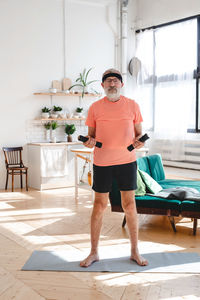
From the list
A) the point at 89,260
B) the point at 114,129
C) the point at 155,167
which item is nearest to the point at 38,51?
the point at 155,167

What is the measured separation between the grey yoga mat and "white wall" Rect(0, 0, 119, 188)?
3.79 meters

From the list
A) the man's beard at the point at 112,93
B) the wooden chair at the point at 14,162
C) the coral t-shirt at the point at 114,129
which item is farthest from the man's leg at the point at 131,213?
the wooden chair at the point at 14,162

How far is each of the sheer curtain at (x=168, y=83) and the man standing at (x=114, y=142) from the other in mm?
4285

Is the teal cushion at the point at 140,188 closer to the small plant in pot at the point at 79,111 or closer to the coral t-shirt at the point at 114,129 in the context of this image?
the coral t-shirt at the point at 114,129

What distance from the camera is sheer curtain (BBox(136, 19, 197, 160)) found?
23.3 feet

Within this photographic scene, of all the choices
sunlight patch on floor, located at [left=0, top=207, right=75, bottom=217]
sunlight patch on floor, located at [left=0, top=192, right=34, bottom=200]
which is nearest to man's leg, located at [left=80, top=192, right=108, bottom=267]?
sunlight patch on floor, located at [left=0, top=207, right=75, bottom=217]

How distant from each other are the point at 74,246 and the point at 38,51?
176 inches

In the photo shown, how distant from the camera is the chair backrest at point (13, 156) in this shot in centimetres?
675

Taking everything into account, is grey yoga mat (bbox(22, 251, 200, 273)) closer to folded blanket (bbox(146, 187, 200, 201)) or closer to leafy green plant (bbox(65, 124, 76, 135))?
folded blanket (bbox(146, 187, 200, 201))

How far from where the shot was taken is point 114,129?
3031 mm

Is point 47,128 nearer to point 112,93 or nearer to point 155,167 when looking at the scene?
point 155,167

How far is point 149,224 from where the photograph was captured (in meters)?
4.46

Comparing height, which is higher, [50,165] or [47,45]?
[47,45]

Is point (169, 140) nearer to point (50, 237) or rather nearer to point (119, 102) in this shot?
point (50, 237)
